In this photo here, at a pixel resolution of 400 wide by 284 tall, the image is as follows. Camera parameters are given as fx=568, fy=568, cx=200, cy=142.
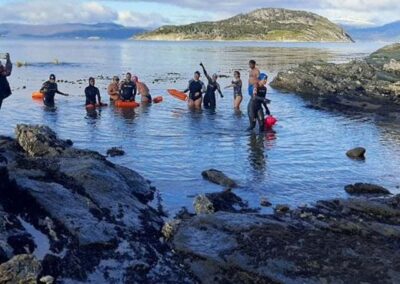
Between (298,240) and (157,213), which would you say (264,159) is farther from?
(298,240)

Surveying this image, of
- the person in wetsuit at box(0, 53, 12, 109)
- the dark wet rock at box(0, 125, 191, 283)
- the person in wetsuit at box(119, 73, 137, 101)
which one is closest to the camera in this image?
the dark wet rock at box(0, 125, 191, 283)

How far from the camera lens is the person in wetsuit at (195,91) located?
99.5ft

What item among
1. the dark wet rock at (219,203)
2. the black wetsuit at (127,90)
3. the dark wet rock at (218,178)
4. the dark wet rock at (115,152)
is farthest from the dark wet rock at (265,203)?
the black wetsuit at (127,90)

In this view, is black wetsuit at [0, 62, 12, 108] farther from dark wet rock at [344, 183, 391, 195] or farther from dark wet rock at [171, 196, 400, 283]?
dark wet rock at [344, 183, 391, 195]

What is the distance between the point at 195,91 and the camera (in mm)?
30453

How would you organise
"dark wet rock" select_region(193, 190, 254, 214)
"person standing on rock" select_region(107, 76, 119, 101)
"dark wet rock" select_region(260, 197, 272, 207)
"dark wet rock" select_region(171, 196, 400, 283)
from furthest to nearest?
"person standing on rock" select_region(107, 76, 119, 101) < "dark wet rock" select_region(260, 197, 272, 207) < "dark wet rock" select_region(193, 190, 254, 214) < "dark wet rock" select_region(171, 196, 400, 283)

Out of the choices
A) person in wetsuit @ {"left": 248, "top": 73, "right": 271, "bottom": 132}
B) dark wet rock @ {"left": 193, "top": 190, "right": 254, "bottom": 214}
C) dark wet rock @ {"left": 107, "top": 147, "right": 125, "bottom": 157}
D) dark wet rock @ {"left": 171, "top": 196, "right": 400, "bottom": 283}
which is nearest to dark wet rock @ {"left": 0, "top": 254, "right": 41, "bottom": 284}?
dark wet rock @ {"left": 171, "top": 196, "right": 400, "bottom": 283}

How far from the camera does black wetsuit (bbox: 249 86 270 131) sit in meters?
22.9

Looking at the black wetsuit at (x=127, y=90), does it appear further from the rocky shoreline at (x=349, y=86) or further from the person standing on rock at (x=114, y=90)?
the rocky shoreline at (x=349, y=86)

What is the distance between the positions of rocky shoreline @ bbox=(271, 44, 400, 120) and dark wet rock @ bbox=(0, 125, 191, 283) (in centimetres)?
2035

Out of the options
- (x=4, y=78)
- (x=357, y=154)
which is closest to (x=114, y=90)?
(x=4, y=78)

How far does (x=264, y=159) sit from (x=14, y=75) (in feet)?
131

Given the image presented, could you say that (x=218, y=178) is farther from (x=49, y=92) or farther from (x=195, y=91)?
(x=49, y=92)

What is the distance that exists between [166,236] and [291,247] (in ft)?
8.32
